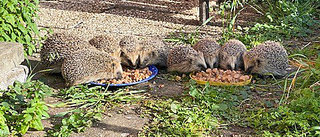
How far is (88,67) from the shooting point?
5.24 metres

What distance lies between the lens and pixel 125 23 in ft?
26.6

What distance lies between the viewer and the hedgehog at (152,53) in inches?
231

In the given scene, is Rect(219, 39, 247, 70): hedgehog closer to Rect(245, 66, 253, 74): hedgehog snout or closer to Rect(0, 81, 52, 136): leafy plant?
Rect(245, 66, 253, 74): hedgehog snout

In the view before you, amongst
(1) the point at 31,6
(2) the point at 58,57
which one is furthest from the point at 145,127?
(1) the point at 31,6

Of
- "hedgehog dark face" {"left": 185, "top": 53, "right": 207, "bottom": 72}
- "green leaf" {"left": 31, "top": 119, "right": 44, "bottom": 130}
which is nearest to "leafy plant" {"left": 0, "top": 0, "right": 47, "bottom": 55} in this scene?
"green leaf" {"left": 31, "top": 119, "right": 44, "bottom": 130}

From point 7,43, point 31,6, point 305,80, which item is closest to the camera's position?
point 305,80

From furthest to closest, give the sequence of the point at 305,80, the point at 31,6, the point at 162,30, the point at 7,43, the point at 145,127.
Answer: the point at 162,30 < the point at 31,6 < the point at 7,43 < the point at 305,80 < the point at 145,127

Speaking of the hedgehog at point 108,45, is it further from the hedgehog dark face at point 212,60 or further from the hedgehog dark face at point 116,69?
the hedgehog dark face at point 212,60

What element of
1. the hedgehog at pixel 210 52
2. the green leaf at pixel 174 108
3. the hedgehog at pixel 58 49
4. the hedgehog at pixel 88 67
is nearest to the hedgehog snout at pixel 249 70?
the hedgehog at pixel 210 52

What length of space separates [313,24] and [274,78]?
2.94 m

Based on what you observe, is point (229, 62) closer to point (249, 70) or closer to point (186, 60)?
point (249, 70)

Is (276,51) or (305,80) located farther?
(276,51)

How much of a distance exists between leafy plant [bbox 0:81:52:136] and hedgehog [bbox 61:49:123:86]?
414mm

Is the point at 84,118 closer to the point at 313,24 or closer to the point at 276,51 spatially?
the point at 276,51
